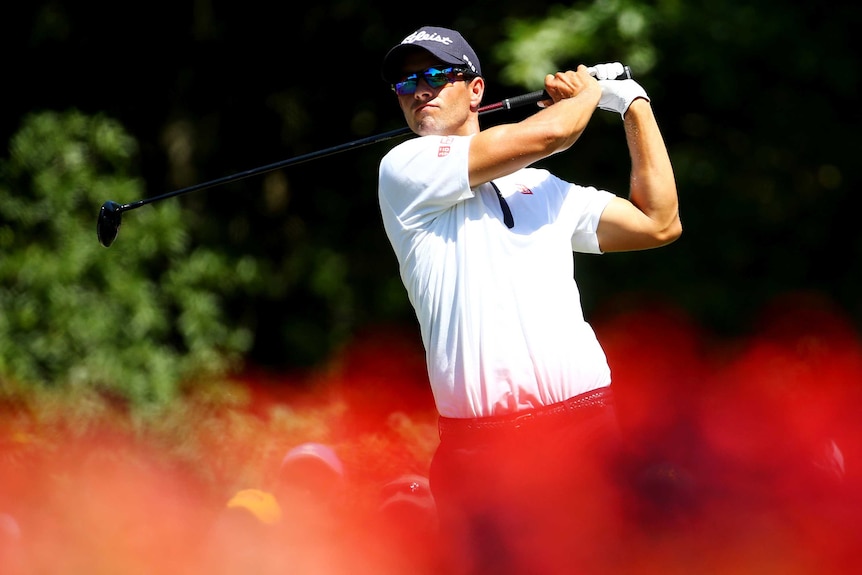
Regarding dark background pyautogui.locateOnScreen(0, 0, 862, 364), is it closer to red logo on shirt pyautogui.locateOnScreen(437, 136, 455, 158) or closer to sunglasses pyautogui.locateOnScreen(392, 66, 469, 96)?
sunglasses pyautogui.locateOnScreen(392, 66, 469, 96)

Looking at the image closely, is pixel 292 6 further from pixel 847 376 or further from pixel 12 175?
pixel 847 376

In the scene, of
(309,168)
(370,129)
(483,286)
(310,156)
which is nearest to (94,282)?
(309,168)

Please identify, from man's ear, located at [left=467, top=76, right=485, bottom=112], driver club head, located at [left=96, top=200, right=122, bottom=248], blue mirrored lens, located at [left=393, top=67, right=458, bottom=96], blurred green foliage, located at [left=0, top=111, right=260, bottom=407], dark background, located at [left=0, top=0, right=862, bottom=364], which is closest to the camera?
blue mirrored lens, located at [left=393, top=67, right=458, bottom=96]

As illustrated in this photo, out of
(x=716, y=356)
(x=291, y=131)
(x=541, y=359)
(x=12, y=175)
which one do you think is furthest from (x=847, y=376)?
(x=12, y=175)

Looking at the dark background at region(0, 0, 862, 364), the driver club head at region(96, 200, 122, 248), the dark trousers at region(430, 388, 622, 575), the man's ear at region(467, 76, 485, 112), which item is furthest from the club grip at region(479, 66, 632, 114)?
the dark background at region(0, 0, 862, 364)

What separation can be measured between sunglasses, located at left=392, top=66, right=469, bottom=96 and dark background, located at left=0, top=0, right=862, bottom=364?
3966 mm

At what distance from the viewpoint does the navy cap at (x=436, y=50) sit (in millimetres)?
3043

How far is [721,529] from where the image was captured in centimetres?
303

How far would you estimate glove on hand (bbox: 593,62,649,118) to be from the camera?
3.18 metres

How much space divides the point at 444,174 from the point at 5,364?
522 centimetres

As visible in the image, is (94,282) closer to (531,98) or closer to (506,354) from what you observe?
(531,98)

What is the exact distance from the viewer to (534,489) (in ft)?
9.21

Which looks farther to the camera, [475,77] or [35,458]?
[35,458]

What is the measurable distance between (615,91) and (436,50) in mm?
507
